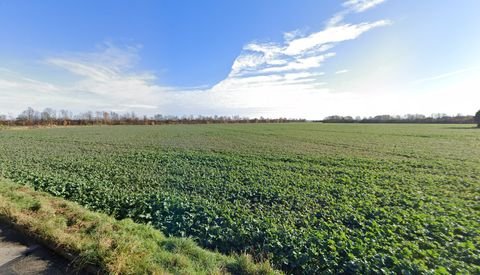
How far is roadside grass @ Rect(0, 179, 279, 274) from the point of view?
3393 millimetres

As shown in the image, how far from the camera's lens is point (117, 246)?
3.65 m

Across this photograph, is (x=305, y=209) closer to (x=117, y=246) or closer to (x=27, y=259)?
(x=117, y=246)

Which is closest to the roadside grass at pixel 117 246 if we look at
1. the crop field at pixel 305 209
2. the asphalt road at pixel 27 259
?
the asphalt road at pixel 27 259

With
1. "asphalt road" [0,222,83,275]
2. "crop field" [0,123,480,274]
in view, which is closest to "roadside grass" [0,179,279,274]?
"asphalt road" [0,222,83,275]

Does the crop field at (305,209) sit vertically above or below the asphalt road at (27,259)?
below

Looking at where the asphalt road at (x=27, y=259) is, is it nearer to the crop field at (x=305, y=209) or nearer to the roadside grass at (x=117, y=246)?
the roadside grass at (x=117, y=246)

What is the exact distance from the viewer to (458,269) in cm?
374

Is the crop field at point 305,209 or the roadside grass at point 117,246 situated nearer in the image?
the roadside grass at point 117,246

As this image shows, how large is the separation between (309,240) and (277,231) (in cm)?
75

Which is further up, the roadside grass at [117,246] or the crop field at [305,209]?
the roadside grass at [117,246]

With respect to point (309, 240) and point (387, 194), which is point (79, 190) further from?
point (387, 194)

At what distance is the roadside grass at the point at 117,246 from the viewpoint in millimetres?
3393

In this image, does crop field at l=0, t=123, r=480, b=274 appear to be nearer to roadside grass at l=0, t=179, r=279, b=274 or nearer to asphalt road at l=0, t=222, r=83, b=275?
roadside grass at l=0, t=179, r=279, b=274

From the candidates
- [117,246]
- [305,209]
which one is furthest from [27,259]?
[305,209]
